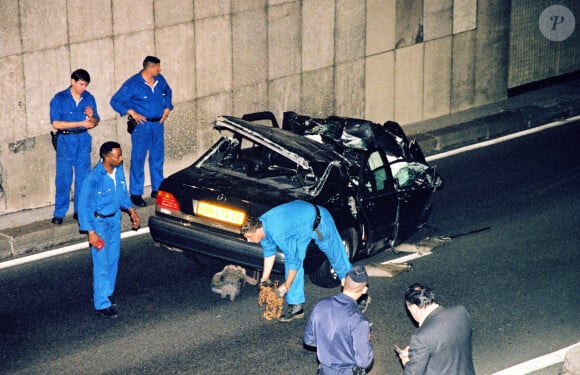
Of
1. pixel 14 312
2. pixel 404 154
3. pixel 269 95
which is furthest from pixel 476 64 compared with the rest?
pixel 14 312

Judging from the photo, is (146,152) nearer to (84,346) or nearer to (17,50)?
(17,50)

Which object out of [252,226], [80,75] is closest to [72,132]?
[80,75]

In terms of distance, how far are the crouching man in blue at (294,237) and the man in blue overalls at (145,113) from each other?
3891 mm

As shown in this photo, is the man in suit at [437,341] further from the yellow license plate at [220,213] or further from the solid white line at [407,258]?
the solid white line at [407,258]

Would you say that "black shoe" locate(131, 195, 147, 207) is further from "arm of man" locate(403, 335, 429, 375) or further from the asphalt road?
"arm of man" locate(403, 335, 429, 375)

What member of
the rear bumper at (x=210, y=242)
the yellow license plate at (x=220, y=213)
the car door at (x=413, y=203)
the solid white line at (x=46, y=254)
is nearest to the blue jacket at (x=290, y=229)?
the rear bumper at (x=210, y=242)

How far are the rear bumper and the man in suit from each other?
3339 millimetres

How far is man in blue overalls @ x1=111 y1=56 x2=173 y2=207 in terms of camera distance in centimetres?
1466

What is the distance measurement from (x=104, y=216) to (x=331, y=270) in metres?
2.68

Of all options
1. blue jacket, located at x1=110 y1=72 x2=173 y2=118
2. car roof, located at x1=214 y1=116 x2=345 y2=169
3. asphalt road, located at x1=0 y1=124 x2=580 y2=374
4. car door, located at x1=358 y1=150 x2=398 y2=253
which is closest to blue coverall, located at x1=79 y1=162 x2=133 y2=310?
asphalt road, located at x1=0 y1=124 x2=580 y2=374

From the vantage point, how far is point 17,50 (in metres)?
13.9

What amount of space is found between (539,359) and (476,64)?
10.4 meters

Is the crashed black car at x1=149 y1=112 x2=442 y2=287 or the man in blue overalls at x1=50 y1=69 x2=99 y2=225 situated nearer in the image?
the crashed black car at x1=149 y1=112 x2=442 y2=287

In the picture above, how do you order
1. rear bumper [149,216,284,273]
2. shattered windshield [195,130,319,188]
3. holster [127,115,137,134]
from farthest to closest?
holster [127,115,137,134] → shattered windshield [195,130,319,188] → rear bumper [149,216,284,273]
